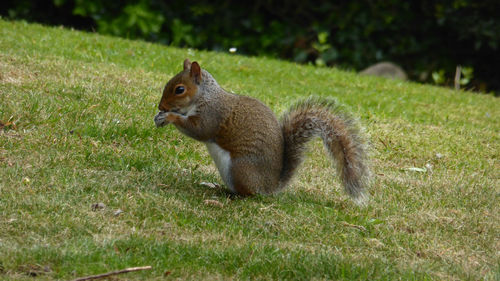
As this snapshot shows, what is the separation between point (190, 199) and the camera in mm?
3684

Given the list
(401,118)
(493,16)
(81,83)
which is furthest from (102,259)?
(493,16)

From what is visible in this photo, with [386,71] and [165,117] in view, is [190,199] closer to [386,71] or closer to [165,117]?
[165,117]

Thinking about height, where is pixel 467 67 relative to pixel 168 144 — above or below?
above

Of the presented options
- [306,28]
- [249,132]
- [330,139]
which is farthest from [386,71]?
[249,132]

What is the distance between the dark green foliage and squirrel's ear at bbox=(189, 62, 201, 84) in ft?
20.4

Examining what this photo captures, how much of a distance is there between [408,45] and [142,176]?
724cm

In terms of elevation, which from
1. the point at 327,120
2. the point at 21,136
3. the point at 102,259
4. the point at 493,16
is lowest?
the point at 102,259

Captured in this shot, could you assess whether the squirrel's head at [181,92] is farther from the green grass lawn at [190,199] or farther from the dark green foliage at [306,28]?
the dark green foliage at [306,28]

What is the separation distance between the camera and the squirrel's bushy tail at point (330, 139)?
366cm

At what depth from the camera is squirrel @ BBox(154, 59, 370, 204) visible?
3.66 m

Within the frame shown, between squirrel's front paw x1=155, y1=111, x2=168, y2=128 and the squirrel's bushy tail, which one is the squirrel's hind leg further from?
squirrel's front paw x1=155, y1=111, x2=168, y2=128

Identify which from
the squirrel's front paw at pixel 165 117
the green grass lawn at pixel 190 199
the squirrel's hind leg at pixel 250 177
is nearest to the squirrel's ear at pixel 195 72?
the squirrel's front paw at pixel 165 117

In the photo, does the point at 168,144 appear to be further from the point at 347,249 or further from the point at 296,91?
the point at 296,91

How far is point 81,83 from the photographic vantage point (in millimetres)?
5355
